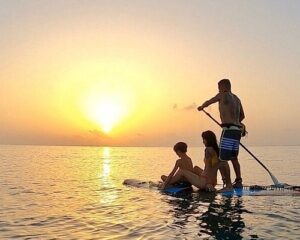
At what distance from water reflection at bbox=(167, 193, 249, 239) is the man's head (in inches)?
141

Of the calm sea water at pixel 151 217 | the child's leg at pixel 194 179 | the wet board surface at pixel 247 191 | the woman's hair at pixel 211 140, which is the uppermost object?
the woman's hair at pixel 211 140

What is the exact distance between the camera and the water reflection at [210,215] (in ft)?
29.6

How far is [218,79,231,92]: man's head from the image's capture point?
13.7m

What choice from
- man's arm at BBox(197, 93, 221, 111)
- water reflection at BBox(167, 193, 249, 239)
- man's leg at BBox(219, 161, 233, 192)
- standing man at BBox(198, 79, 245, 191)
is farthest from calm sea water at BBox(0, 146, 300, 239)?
man's arm at BBox(197, 93, 221, 111)

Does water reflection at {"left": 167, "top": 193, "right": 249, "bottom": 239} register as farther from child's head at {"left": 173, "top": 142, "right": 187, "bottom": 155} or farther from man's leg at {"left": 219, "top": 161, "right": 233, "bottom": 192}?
child's head at {"left": 173, "top": 142, "right": 187, "bottom": 155}

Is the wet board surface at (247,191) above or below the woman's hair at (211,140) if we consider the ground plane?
below

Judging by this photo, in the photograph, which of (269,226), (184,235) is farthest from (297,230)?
(184,235)

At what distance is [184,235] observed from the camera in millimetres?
8758

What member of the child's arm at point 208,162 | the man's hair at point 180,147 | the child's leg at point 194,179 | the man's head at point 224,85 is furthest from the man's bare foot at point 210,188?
the man's head at point 224,85

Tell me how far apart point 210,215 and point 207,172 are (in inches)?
147

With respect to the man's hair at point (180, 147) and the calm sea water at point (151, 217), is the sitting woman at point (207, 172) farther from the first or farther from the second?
the man's hair at point (180, 147)

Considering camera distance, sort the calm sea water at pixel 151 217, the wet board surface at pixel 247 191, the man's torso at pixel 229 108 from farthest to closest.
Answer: the wet board surface at pixel 247 191
the man's torso at pixel 229 108
the calm sea water at pixel 151 217

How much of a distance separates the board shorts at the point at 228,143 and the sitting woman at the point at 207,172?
48 cm

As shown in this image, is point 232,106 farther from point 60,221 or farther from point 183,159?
point 60,221
